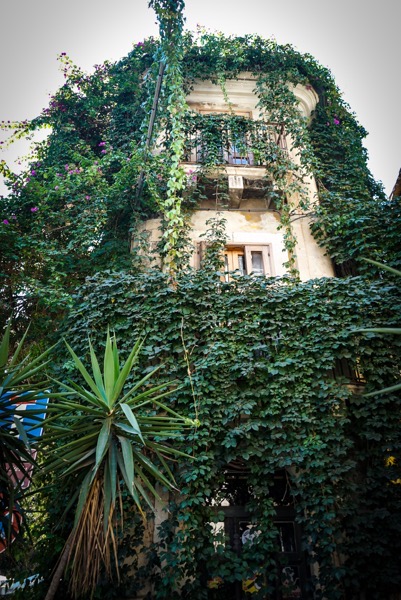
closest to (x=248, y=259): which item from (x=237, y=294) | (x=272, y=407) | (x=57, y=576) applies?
(x=237, y=294)

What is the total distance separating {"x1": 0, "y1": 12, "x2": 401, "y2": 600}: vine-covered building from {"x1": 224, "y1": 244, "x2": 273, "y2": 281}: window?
32mm

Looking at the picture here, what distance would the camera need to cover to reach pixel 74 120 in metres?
9.63

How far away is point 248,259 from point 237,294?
4.70ft

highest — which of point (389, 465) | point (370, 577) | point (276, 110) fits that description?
point (276, 110)

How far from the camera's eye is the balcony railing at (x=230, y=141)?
816 centimetres

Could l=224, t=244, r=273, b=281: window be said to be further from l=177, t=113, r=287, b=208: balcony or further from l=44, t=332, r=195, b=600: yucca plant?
l=44, t=332, r=195, b=600: yucca plant

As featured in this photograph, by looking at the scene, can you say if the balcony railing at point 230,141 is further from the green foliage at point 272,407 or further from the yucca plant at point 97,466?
the yucca plant at point 97,466

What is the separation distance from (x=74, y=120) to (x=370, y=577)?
1014 cm

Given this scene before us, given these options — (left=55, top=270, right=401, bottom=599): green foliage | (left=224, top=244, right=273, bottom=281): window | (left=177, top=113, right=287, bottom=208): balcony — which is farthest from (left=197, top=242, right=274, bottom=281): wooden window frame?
(left=177, top=113, right=287, bottom=208): balcony

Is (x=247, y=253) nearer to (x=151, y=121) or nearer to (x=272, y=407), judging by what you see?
(x=151, y=121)

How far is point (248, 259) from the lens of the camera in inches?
297

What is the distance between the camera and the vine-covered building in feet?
16.0

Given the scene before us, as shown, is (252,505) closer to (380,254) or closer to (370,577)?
(370,577)

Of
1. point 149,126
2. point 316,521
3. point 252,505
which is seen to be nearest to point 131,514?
point 252,505
